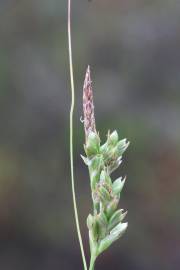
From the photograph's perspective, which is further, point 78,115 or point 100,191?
point 78,115

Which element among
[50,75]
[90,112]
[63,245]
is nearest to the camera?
[90,112]

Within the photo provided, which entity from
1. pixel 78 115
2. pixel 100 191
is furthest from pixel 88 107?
pixel 78 115

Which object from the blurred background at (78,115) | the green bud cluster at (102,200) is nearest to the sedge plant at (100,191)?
the green bud cluster at (102,200)

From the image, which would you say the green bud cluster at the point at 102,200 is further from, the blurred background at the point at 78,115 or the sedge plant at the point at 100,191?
the blurred background at the point at 78,115

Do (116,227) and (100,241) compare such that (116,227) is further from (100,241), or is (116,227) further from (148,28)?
(148,28)

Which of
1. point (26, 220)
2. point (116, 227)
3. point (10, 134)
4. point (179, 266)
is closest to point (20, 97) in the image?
point (10, 134)

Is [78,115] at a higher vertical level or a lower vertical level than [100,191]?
lower

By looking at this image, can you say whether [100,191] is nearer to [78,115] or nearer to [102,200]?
Answer: [102,200]
